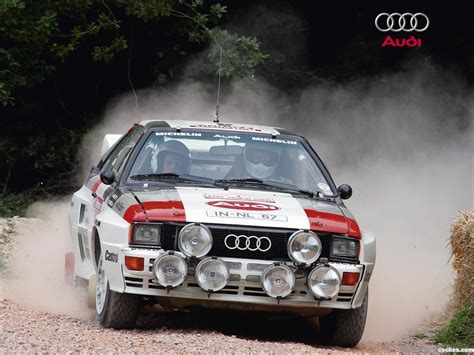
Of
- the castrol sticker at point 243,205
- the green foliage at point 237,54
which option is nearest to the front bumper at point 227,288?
the castrol sticker at point 243,205

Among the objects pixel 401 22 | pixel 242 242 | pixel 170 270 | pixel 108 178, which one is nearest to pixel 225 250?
pixel 242 242

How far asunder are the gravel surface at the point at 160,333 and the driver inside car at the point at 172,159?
46.3 inches

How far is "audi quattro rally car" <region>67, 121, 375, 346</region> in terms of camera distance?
27.2ft

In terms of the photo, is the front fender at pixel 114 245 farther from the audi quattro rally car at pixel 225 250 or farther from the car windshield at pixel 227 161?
the car windshield at pixel 227 161

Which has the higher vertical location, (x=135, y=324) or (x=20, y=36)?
(x=20, y=36)

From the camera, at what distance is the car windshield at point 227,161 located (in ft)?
31.0

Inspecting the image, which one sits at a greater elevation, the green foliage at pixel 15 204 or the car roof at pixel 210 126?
the car roof at pixel 210 126

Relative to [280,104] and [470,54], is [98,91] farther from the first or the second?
[470,54]

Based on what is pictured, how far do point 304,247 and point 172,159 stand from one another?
5.36 feet

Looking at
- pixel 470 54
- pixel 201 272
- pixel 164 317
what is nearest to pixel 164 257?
pixel 201 272

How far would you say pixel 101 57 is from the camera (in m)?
18.0

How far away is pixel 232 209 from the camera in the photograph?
28.1 ft

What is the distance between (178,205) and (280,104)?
40.6 feet

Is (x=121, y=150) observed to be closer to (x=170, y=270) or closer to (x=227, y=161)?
(x=227, y=161)
